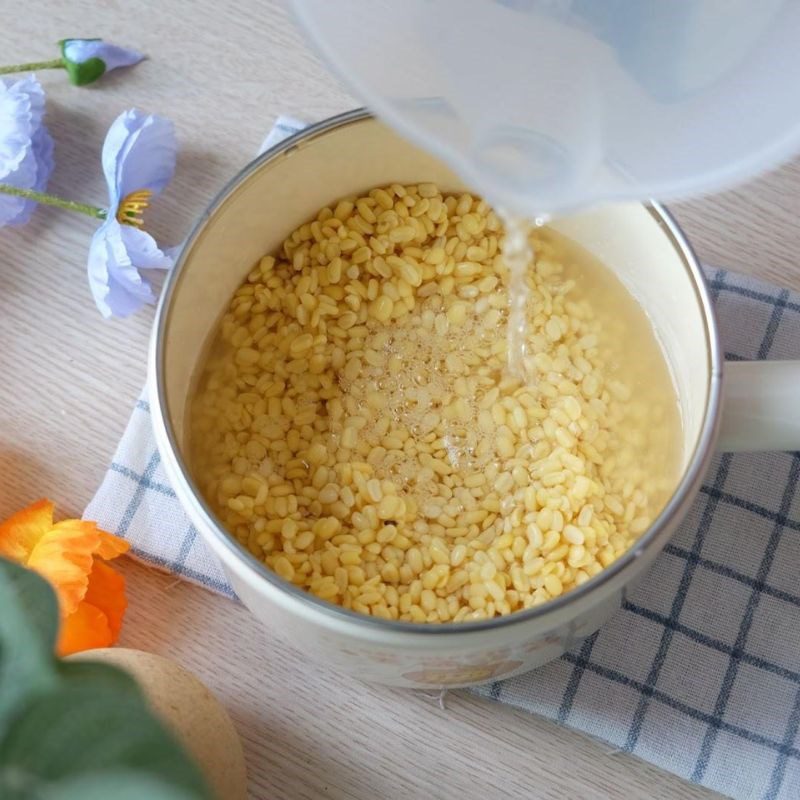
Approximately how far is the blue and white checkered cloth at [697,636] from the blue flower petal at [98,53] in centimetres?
27

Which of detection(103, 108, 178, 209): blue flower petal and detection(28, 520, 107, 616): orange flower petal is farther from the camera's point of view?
detection(103, 108, 178, 209): blue flower petal

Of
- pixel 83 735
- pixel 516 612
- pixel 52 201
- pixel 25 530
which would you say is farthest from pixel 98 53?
pixel 83 735

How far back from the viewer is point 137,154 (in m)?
0.69

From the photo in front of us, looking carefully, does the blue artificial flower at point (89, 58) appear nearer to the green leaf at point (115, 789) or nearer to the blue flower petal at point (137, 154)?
the blue flower petal at point (137, 154)

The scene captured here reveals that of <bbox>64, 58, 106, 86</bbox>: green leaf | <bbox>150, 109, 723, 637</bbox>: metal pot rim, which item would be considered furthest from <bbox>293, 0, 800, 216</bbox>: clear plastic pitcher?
<bbox>64, 58, 106, 86</bbox>: green leaf

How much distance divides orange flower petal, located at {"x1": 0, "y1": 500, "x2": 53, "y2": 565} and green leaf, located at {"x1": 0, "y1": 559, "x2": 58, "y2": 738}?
373mm

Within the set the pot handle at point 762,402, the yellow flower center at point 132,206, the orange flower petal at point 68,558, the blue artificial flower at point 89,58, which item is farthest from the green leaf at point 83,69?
the pot handle at point 762,402

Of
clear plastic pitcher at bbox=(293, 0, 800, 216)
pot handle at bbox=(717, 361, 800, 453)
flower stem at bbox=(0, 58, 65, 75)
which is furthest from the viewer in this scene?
→ flower stem at bbox=(0, 58, 65, 75)

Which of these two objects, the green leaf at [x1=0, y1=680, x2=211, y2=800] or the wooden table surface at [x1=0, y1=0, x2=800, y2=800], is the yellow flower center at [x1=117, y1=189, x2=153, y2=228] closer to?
the wooden table surface at [x1=0, y1=0, x2=800, y2=800]

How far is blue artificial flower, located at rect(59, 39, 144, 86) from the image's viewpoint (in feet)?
2.41

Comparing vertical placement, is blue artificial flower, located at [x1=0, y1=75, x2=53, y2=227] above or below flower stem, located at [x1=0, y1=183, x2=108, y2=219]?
above

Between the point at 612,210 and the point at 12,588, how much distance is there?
1.35ft

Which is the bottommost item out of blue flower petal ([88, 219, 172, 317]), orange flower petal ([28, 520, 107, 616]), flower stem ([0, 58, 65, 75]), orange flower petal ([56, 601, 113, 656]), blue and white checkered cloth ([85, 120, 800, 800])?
orange flower petal ([56, 601, 113, 656])

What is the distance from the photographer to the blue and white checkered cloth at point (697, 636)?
58 centimetres
